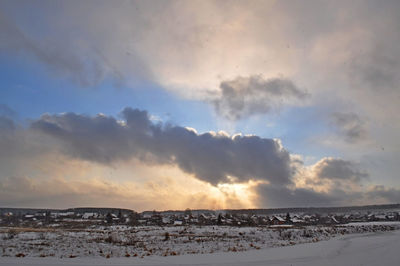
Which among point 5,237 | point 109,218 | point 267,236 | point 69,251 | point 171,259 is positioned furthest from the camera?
point 109,218

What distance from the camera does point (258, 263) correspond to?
21.7 metres

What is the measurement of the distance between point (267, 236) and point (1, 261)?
1472 inches

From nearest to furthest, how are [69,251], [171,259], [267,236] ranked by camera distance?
[171,259], [69,251], [267,236]

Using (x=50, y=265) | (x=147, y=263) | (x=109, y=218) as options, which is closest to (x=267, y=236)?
(x=147, y=263)

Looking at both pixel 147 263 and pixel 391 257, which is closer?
pixel 147 263

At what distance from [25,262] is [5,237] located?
24.7m

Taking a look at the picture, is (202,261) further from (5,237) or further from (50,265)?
(5,237)

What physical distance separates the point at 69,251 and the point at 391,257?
28767mm

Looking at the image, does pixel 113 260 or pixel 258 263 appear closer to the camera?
pixel 258 263

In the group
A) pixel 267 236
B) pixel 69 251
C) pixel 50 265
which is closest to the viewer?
pixel 50 265

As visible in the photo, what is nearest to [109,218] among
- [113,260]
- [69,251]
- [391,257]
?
[69,251]

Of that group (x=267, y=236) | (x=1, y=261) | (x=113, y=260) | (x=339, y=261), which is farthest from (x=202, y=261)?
(x=267, y=236)

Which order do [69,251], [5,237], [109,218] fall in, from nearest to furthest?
[69,251] → [5,237] → [109,218]

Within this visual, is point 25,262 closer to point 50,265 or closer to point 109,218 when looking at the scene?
point 50,265
